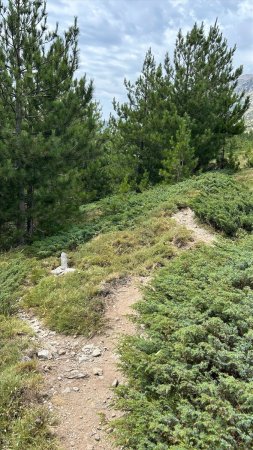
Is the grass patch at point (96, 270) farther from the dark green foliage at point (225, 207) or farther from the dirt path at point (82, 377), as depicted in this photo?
the dark green foliage at point (225, 207)

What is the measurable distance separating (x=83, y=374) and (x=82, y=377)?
5 centimetres

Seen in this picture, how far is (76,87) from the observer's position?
432 inches

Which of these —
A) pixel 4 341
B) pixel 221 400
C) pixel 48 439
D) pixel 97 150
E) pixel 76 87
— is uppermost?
pixel 76 87

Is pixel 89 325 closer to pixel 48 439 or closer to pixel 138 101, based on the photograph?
pixel 48 439

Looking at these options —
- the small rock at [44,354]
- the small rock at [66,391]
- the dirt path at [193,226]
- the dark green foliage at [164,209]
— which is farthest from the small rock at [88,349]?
the dark green foliage at [164,209]

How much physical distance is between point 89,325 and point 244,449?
3.66 m

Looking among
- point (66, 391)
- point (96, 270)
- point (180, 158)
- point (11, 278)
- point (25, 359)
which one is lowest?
point (66, 391)

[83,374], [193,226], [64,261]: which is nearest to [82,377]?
[83,374]

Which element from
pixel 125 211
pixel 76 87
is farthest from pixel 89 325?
pixel 76 87

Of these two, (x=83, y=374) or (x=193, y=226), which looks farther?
(x=193, y=226)

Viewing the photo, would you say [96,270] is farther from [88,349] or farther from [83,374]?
[83,374]

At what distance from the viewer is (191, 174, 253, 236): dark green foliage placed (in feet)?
30.5

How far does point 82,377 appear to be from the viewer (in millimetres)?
5109

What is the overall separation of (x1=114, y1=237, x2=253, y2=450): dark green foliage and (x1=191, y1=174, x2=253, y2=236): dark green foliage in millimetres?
3830
